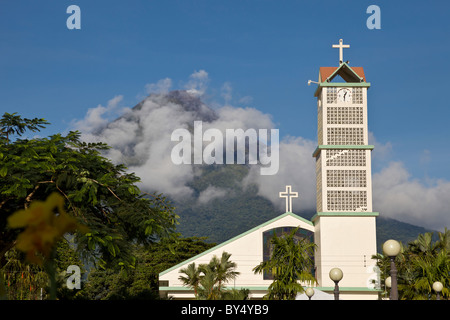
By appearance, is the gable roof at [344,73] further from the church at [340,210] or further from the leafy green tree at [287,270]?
the leafy green tree at [287,270]

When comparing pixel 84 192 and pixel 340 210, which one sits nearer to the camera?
pixel 84 192

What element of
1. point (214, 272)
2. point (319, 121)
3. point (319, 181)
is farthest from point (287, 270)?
point (319, 121)

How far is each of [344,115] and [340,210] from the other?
733 centimetres

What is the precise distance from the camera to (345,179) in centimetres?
4512

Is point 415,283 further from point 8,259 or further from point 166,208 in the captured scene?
point 8,259

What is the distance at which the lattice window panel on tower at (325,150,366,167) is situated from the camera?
45.2 meters

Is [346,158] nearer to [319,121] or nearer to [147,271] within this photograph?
[319,121]

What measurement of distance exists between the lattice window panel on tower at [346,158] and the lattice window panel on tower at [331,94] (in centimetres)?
398

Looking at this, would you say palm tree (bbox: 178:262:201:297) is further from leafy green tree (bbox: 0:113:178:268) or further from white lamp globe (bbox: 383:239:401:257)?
white lamp globe (bbox: 383:239:401:257)

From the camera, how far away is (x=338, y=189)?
45.0 metres

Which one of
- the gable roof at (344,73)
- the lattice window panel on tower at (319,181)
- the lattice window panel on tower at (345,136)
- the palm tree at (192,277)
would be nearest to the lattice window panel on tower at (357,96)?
the gable roof at (344,73)

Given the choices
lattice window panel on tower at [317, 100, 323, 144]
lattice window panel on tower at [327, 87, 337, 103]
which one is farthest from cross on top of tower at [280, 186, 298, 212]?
lattice window panel on tower at [327, 87, 337, 103]

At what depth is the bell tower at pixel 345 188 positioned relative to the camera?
44281mm
